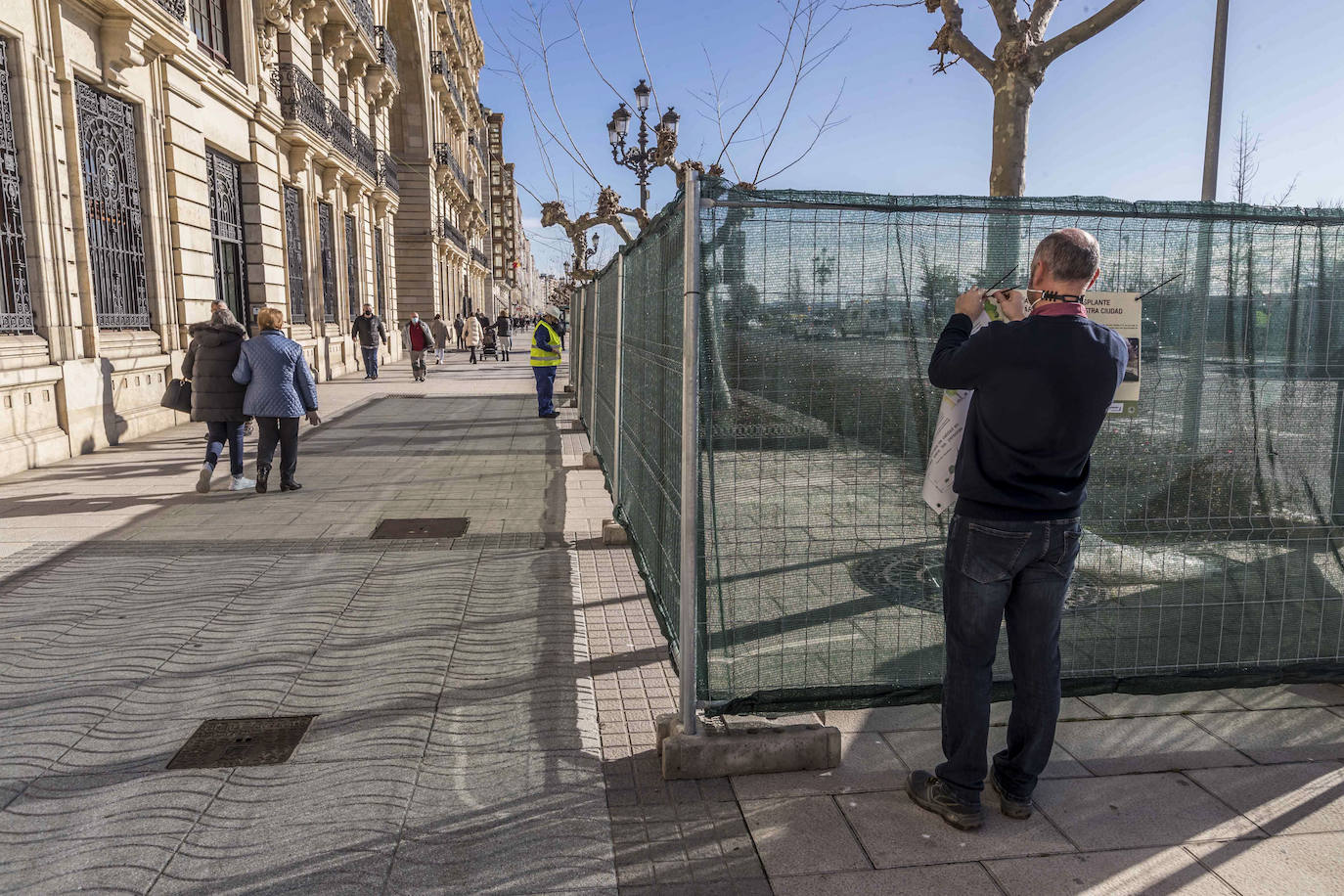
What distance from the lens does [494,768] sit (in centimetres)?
357

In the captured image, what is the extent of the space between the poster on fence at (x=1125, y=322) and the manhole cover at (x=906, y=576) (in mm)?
744

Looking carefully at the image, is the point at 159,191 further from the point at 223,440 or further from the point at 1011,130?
the point at 1011,130

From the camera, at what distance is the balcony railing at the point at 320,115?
20.4 meters

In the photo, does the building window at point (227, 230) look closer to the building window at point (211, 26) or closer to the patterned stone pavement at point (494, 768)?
the building window at point (211, 26)

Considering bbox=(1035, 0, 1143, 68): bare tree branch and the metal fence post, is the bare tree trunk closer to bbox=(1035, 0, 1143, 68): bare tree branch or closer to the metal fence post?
bbox=(1035, 0, 1143, 68): bare tree branch

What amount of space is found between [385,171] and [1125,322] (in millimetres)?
30882

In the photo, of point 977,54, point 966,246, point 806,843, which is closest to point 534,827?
point 806,843

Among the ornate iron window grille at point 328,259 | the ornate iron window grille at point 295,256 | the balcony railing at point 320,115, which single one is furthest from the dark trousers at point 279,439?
the ornate iron window grille at point 328,259

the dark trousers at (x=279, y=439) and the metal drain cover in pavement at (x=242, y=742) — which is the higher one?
the dark trousers at (x=279, y=439)

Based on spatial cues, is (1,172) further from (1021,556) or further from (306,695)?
(1021,556)

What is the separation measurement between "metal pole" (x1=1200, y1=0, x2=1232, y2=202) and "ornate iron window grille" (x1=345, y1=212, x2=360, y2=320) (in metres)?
22.0

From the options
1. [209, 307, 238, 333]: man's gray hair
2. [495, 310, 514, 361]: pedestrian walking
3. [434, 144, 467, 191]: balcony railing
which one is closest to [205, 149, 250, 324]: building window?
[209, 307, 238, 333]: man's gray hair

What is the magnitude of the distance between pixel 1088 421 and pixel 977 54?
18.0ft

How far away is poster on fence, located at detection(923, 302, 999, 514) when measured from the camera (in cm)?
329
